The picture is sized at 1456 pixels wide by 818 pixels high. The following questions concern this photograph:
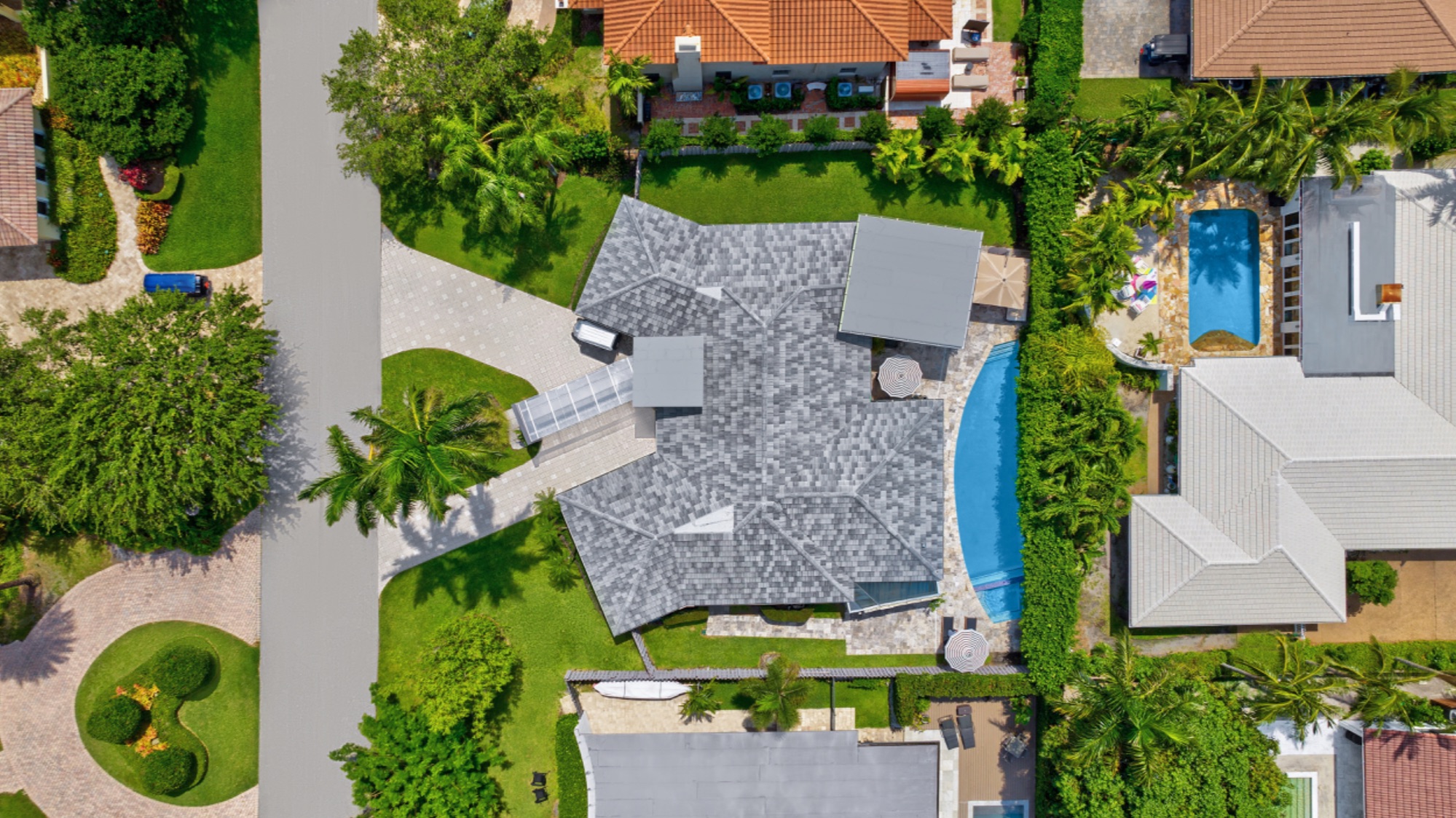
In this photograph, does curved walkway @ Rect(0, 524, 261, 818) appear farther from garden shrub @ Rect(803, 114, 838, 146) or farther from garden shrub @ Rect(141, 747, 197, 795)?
garden shrub @ Rect(803, 114, 838, 146)

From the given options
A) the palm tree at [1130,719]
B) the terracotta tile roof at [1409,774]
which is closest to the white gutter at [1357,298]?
the palm tree at [1130,719]

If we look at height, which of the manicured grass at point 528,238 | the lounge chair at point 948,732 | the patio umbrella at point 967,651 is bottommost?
the lounge chair at point 948,732

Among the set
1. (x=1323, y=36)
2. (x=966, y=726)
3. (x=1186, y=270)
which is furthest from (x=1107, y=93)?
(x=966, y=726)

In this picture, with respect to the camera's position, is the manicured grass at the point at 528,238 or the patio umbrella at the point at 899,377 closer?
the patio umbrella at the point at 899,377

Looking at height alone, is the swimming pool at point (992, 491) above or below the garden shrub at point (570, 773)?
above

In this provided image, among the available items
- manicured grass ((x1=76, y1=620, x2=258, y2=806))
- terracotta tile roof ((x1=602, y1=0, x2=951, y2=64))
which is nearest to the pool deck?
terracotta tile roof ((x1=602, y1=0, x2=951, y2=64))

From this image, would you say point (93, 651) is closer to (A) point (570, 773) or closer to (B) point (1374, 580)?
(A) point (570, 773)

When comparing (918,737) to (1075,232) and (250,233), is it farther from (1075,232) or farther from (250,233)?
(250,233)

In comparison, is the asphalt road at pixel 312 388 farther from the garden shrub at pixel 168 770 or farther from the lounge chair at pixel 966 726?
the lounge chair at pixel 966 726
